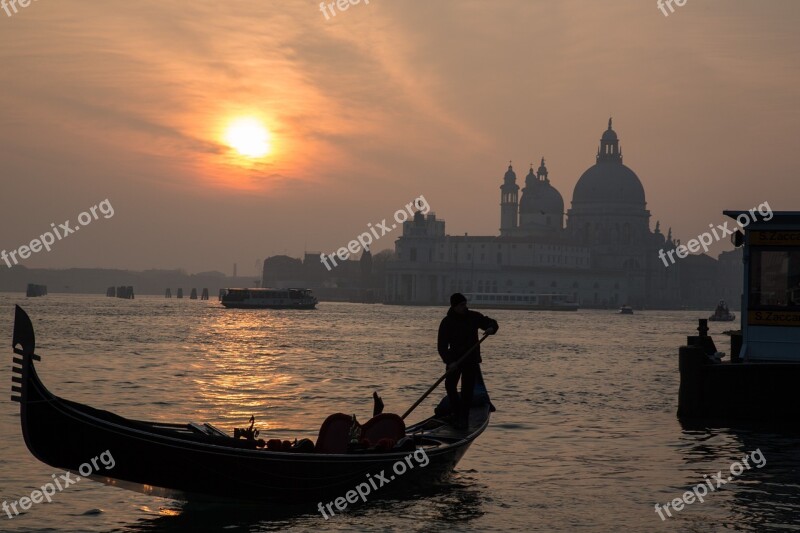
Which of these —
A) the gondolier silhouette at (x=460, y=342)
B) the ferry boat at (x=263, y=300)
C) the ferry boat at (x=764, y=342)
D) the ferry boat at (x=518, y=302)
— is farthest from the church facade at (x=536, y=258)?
the gondolier silhouette at (x=460, y=342)

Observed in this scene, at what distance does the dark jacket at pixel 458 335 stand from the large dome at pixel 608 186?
18300 cm

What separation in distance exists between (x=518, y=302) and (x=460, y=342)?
15910cm

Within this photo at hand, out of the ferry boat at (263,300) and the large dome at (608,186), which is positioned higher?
the large dome at (608,186)

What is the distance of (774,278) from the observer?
2122 cm

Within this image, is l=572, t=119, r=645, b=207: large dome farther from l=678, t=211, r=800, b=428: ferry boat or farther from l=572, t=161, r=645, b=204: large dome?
l=678, t=211, r=800, b=428: ferry boat

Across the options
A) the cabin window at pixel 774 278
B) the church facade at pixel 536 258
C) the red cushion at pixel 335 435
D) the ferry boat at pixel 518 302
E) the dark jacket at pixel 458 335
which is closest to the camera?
the red cushion at pixel 335 435

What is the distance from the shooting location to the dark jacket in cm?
1569

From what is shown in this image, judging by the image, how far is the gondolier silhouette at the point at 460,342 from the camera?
51.1ft

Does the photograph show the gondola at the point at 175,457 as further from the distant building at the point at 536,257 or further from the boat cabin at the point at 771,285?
the distant building at the point at 536,257

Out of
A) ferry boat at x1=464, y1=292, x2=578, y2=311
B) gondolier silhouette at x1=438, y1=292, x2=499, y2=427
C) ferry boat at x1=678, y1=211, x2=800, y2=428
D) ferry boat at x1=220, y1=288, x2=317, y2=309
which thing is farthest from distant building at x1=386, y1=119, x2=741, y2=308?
gondolier silhouette at x1=438, y1=292, x2=499, y2=427

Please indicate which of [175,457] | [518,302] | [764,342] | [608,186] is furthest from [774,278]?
[608,186]

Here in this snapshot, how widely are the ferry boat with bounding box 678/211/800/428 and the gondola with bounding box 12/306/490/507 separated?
9323 mm

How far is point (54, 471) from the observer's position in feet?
53.6

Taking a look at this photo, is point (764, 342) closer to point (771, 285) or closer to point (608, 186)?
point (771, 285)
